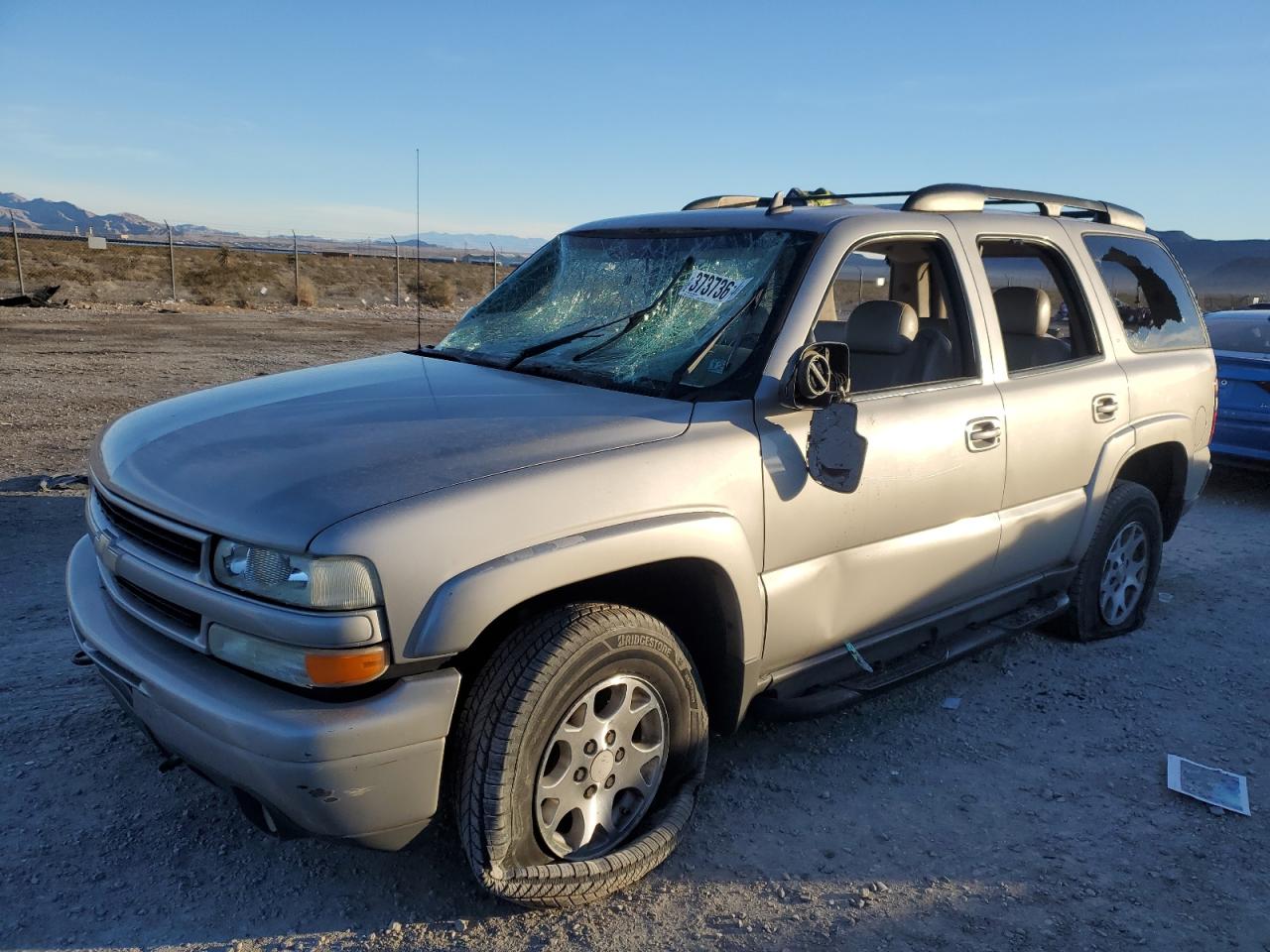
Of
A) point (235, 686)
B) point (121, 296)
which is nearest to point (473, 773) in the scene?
point (235, 686)

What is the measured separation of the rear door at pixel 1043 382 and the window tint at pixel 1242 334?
455cm

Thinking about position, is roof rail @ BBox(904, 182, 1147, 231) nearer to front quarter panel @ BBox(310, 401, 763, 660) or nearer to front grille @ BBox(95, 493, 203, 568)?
front quarter panel @ BBox(310, 401, 763, 660)

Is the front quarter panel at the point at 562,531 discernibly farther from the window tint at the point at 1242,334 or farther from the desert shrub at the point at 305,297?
the desert shrub at the point at 305,297

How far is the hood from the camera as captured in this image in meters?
2.50

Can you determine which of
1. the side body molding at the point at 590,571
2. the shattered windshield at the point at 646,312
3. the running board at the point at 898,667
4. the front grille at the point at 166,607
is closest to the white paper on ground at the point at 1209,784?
the running board at the point at 898,667

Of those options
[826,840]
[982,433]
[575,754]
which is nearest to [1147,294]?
[982,433]

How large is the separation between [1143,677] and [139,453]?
13.6 feet

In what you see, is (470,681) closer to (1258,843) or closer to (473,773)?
(473,773)

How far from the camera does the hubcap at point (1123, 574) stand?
488 centimetres

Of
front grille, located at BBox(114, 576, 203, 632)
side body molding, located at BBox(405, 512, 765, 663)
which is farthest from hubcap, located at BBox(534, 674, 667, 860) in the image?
front grille, located at BBox(114, 576, 203, 632)

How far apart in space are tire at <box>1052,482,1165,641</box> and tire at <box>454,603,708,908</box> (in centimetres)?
243

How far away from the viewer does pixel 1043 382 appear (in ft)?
13.6

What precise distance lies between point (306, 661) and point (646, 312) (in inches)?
70.4

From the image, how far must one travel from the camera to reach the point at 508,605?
2520 millimetres
